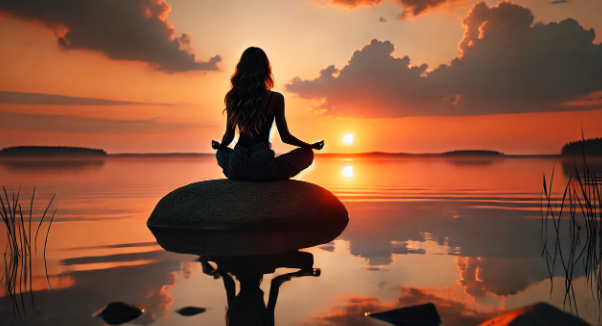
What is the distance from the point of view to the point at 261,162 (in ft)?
18.0

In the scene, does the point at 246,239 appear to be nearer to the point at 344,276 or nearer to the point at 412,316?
the point at 344,276

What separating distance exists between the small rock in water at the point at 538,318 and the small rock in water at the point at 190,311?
57.9 inches

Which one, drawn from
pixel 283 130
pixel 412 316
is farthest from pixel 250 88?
pixel 412 316

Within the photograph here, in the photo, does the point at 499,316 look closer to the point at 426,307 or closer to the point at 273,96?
the point at 426,307

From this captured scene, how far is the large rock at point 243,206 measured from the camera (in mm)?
5090

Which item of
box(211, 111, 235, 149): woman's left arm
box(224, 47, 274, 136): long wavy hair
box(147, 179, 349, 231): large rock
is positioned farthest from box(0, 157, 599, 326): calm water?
box(224, 47, 274, 136): long wavy hair

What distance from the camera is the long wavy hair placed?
17.2ft

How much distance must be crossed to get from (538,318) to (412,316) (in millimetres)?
619

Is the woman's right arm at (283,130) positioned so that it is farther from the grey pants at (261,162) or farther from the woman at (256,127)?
the grey pants at (261,162)

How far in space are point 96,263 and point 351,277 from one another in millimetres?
2107

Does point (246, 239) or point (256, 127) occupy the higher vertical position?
point (256, 127)

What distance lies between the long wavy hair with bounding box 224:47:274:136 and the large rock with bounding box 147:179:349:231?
74 centimetres

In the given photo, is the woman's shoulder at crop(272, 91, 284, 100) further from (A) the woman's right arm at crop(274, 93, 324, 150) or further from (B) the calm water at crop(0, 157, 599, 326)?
(B) the calm water at crop(0, 157, 599, 326)

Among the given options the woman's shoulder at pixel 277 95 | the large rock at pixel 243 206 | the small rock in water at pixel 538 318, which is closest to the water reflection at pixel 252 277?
the small rock in water at pixel 538 318
